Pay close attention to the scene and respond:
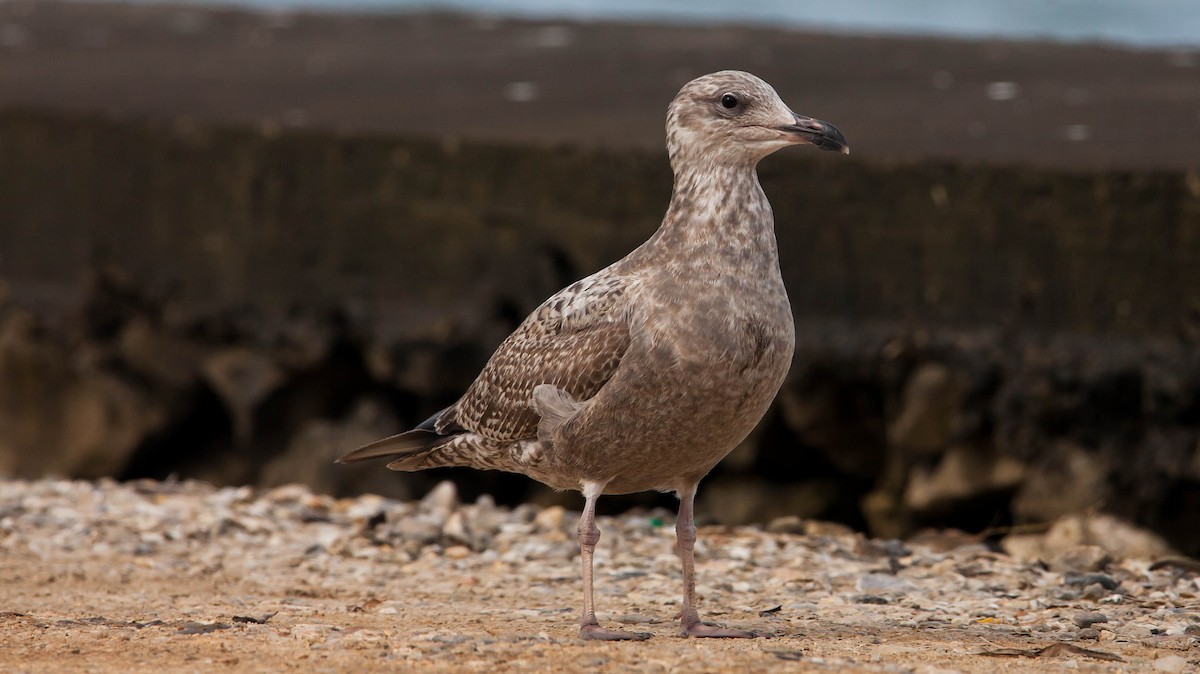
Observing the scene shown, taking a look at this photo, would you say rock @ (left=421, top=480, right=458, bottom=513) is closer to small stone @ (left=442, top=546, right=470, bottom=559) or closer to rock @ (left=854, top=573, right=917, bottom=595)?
small stone @ (left=442, top=546, right=470, bottom=559)

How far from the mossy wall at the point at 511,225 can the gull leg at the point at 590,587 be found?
3.41 m

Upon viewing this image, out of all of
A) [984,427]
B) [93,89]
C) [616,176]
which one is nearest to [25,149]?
[93,89]

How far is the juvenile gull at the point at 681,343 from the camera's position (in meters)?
5.46

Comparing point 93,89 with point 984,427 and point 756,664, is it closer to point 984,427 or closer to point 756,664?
point 984,427

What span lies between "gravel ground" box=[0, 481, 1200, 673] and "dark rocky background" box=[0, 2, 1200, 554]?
1111mm

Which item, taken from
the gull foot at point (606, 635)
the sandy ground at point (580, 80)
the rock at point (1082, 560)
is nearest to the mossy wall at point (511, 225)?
the sandy ground at point (580, 80)

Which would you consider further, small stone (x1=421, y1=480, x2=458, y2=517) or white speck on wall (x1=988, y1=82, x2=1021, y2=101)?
white speck on wall (x1=988, y1=82, x2=1021, y2=101)

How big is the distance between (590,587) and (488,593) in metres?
1.26

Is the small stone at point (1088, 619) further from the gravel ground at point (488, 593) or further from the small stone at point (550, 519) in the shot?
the small stone at point (550, 519)

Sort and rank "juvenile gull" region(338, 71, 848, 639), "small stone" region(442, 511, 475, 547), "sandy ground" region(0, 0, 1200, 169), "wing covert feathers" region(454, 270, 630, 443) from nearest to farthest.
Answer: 1. "juvenile gull" region(338, 71, 848, 639)
2. "wing covert feathers" region(454, 270, 630, 443)
3. "small stone" region(442, 511, 475, 547)
4. "sandy ground" region(0, 0, 1200, 169)

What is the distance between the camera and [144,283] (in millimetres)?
10336

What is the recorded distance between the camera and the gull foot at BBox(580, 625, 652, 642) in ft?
17.9

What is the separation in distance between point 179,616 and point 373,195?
429 cm

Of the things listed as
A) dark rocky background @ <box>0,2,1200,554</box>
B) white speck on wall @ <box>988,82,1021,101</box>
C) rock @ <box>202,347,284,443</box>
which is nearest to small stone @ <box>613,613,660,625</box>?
dark rocky background @ <box>0,2,1200,554</box>
